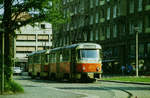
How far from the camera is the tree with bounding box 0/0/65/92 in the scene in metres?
18.4

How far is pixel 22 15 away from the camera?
19.3 meters

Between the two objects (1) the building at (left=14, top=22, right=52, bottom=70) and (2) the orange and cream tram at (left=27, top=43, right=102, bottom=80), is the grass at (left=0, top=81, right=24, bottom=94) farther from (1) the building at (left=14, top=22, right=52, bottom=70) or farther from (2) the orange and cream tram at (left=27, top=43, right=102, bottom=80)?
(1) the building at (left=14, top=22, right=52, bottom=70)

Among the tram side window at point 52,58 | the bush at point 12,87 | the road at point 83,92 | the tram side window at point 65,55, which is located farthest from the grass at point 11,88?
the tram side window at point 52,58

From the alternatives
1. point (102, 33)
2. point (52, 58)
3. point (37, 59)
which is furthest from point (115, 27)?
point (52, 58)

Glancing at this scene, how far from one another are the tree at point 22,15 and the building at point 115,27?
30.6m

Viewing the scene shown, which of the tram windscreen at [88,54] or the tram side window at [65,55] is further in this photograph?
the tram side window at [65,55]

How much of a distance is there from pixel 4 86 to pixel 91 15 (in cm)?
5398

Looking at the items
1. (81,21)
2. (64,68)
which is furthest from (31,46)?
(64,68)

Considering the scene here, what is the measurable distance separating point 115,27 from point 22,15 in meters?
42.8

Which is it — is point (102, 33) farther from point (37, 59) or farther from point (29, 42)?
point (29, 42)

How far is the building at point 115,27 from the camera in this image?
53.6 m

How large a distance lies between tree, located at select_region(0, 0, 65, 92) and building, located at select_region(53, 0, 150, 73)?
1205 inches

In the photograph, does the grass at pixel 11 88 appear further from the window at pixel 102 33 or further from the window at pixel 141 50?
the window at pixel 102 33

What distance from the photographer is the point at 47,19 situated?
19.3 metres
